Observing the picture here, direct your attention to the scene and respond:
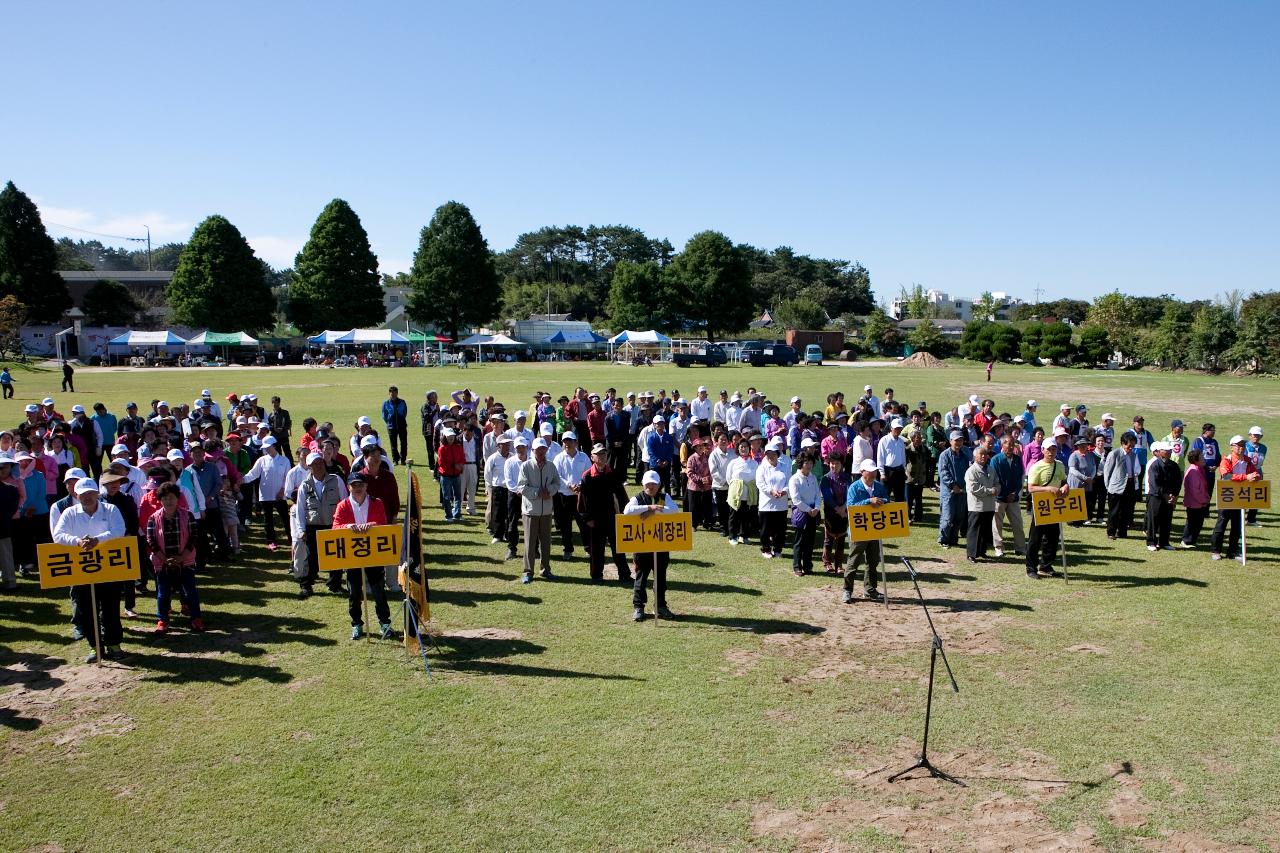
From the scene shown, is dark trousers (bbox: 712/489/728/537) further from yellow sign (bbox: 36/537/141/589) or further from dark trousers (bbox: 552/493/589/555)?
yellow sign (bbox: 36/537/141/589)

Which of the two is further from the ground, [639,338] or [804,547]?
[639,338]

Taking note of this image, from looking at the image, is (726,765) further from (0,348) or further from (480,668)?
(0,348)

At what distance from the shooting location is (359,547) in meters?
8.70

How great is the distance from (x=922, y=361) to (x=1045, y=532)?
70.5m

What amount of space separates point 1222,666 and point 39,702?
12174 millimetres

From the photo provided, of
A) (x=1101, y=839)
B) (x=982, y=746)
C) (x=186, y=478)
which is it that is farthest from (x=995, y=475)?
(x=186, y=478)

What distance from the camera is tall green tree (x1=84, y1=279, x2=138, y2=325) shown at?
82.5 m

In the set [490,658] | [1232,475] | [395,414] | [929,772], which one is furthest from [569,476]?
[1232,475]

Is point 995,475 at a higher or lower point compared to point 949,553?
higher

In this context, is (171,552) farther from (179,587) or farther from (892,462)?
(892,462)

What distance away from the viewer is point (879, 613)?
10.4m

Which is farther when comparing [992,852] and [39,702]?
[39,702]

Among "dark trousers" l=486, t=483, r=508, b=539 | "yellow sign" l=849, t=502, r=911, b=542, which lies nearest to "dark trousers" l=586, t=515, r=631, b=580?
"dark trousers" l=486, t=483, r=508, b=539

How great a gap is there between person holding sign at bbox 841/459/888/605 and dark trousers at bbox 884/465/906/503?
13.0 feet
